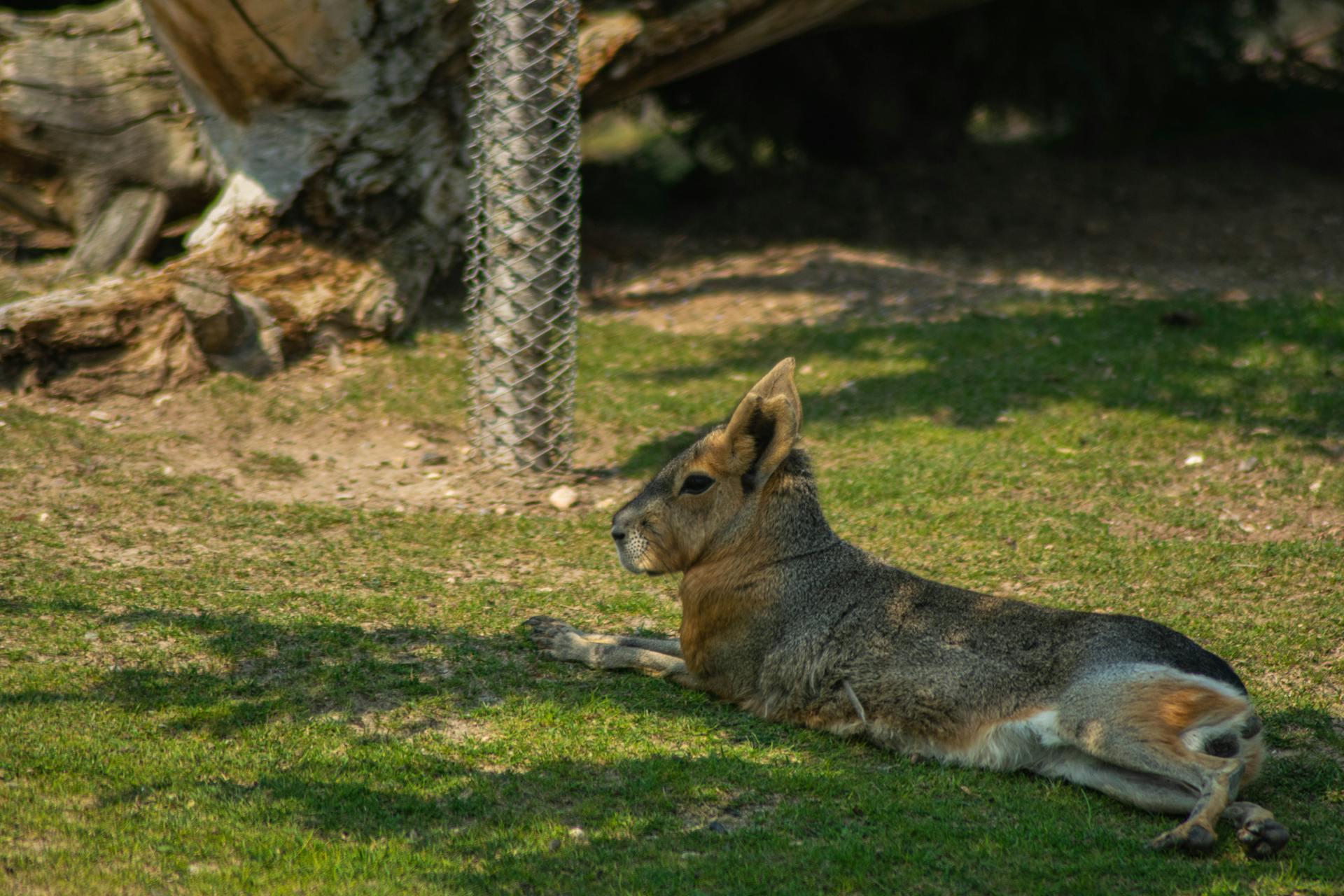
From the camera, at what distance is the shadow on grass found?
8828 mm

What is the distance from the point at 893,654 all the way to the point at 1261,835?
1.40 meters

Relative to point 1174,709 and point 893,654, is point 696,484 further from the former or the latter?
point 1174,709

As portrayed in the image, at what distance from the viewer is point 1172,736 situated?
14.2ft

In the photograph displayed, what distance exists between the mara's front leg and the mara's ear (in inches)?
32.9

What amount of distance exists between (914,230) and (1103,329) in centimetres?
317

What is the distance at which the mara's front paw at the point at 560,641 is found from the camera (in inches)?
218

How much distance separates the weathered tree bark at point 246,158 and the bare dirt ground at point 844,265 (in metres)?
0.41

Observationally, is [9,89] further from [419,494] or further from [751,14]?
[751,14]

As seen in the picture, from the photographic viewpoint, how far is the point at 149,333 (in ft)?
28.2

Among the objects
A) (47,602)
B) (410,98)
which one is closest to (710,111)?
(410,98)

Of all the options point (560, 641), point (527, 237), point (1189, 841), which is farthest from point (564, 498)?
point (1189, 841)

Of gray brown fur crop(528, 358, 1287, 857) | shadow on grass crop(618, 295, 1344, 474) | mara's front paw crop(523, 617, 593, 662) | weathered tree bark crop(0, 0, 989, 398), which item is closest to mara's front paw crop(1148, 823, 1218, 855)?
gray brown fur crop(528, 358, 1287, 857)

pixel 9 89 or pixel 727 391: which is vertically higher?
pixel 9 89

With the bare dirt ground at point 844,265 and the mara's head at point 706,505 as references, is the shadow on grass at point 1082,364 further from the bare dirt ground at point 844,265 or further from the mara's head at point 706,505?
the mara's head at point 706,505
